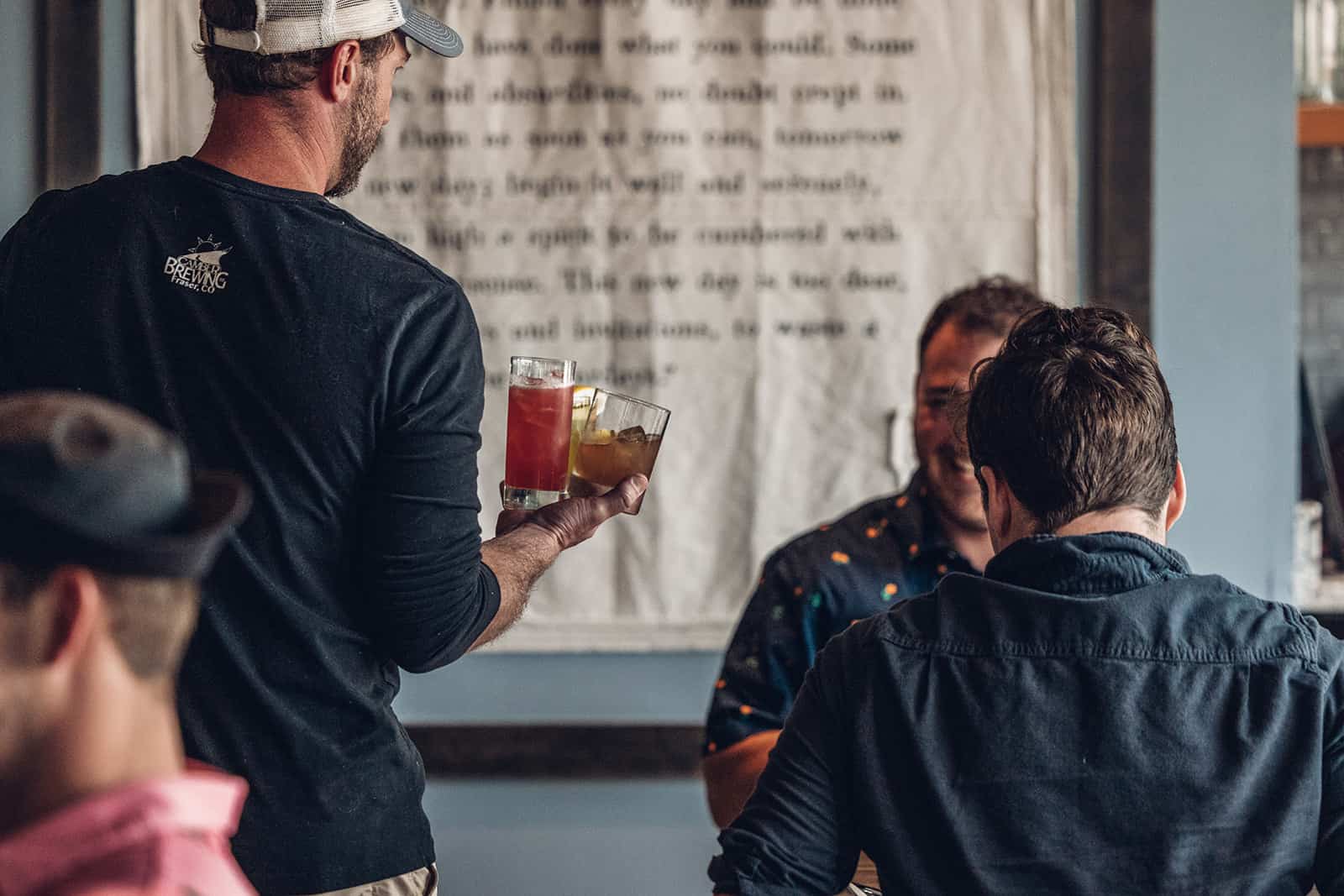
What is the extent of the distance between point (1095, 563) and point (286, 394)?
0.70m

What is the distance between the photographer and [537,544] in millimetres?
1418

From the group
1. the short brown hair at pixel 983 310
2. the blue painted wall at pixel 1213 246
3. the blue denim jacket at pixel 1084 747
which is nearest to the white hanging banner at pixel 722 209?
the blue painted wall at pixel 1213 246

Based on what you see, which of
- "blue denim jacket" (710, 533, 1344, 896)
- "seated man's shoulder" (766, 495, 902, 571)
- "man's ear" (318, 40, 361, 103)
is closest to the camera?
"blue denim jacket" (710, 533, 1344, 896)

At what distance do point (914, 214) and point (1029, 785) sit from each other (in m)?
1.40

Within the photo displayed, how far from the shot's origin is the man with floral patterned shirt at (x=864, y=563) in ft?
5.59

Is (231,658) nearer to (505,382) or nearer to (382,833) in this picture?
(382,833)

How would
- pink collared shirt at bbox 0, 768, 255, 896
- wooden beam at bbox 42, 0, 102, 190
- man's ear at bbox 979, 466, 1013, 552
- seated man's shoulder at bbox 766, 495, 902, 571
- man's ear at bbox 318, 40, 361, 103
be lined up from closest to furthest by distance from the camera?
pink collared shirt at bbox 0, 768, 255, 896 → man's ear at bbox 979, 466, 1013, 552 → man's ear at bbox 318, 40, 361, 103 → seated man's shoulder at bbox 766, 495, 902, 571 → wooden beam at bbox 42, 0, 102, 190

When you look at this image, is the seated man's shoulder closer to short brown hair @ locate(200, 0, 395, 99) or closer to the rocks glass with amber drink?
the rocks glass with amber drink

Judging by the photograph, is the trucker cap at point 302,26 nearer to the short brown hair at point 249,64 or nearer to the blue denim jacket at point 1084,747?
the short brown hair at point 249,64

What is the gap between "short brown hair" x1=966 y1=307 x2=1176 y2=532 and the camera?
1.06 metres

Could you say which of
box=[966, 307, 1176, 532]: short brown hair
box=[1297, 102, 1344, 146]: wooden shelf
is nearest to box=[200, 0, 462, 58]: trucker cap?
box=[966, 307, 1176, 532]: short brown hair

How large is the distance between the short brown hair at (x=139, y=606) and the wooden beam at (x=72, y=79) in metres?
1.83

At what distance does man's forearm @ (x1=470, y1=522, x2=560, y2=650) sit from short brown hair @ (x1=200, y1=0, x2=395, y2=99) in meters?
0.51

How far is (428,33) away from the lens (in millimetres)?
1371
